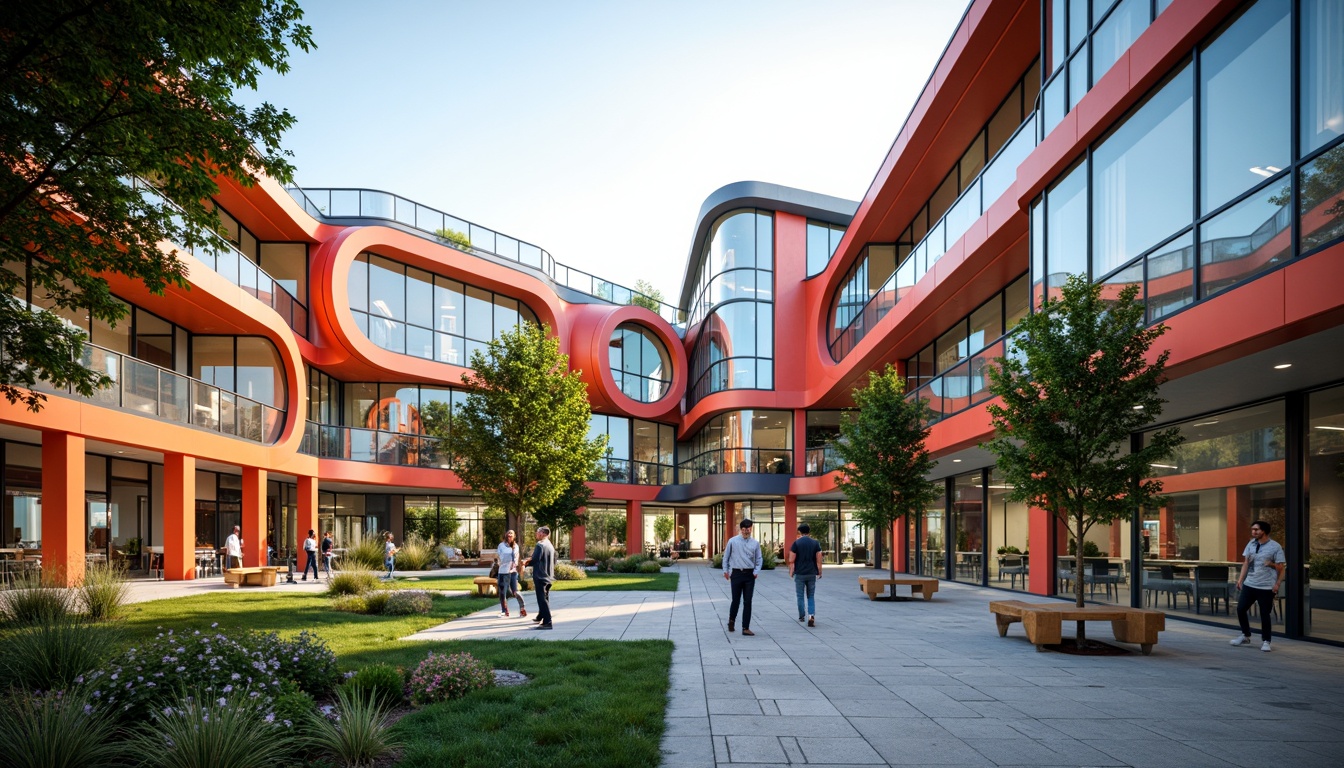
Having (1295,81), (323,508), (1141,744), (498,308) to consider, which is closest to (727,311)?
(498,308)

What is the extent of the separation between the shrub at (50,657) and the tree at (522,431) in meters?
13.6

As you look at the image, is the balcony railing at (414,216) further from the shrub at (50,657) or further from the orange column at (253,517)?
the shrub at (50,657)

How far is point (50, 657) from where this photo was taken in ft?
23.7

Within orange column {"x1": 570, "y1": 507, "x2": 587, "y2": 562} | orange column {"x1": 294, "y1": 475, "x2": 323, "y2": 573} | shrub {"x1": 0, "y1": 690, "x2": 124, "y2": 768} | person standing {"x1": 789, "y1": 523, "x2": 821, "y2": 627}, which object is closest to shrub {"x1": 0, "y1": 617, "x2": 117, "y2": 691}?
shrub {"x1": 0, "y1": 690, "x2": 124, "y2": 768}

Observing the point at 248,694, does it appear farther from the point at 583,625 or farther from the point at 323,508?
the point at 323,508

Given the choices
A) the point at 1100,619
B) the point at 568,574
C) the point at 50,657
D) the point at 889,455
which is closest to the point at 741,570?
the point at 1100,619

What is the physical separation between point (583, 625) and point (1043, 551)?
433 inches

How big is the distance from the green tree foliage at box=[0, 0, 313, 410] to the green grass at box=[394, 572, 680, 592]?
14395mm

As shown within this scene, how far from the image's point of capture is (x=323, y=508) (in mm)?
35500

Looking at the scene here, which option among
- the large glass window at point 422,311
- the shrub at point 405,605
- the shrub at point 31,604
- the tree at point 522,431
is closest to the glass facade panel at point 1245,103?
the shrub at point 405,605

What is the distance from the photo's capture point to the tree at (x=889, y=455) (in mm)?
19594

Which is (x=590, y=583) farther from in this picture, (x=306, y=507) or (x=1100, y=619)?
(x=1100, y=619)

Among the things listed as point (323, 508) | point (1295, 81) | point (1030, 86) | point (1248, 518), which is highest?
point (1030, 86)

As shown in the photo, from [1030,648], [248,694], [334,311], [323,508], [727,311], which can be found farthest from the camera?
[727,311]
